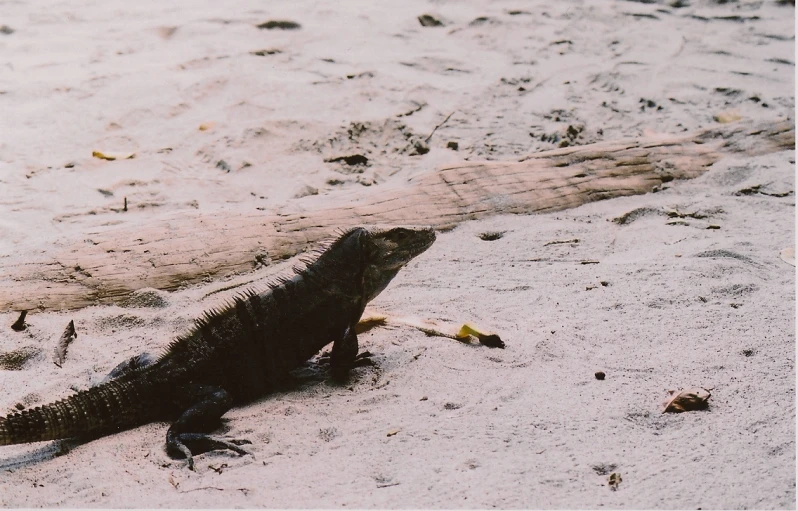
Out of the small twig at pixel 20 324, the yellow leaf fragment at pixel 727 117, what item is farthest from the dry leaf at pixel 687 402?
the yellow leaf fragment at pixel 727 117

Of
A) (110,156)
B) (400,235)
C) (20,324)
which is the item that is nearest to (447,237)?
(400,235)

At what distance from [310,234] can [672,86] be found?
161 inches

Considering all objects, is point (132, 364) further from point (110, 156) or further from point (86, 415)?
point (110, 156)

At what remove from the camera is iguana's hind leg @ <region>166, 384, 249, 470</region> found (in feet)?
11.0

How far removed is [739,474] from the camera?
2893 mm

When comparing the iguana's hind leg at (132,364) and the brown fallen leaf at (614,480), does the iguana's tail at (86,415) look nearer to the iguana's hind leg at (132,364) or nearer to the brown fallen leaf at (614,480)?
the iguana's hind leg at (132,364)

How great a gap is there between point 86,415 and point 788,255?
372cm

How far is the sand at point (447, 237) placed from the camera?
308 cm

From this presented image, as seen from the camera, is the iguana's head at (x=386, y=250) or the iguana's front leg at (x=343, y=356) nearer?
the iguana's front leg at (x=343, y=356)

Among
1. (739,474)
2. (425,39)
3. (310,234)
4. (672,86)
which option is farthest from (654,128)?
(739,474)

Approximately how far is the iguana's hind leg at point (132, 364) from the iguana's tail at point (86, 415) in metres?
0.13

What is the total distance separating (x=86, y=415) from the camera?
345cm

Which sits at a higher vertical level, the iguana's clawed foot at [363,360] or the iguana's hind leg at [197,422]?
the iguana's hind leg at [197,422]

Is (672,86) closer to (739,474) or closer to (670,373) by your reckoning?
(670,373)
